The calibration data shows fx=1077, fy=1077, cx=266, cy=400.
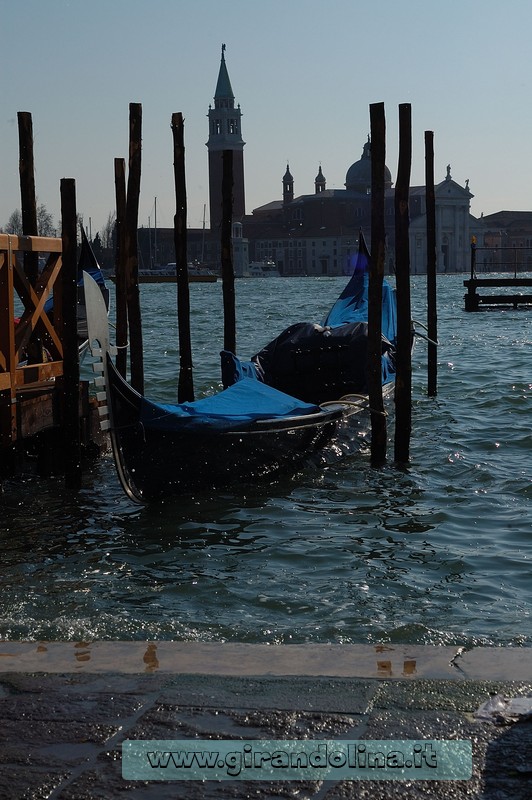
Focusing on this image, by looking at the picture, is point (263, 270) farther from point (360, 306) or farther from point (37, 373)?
point (37, 373)

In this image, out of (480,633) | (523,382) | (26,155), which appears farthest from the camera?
(523,382)

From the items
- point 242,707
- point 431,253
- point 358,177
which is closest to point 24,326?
point 242,707

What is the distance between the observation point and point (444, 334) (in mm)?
21969

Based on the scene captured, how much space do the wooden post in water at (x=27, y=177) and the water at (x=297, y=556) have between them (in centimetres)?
174

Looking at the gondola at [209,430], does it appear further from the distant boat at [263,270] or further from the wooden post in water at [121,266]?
the distant boat at [263,270]

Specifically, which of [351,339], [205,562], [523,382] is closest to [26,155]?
[351,339]

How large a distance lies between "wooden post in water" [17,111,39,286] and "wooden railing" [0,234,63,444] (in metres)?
0.70

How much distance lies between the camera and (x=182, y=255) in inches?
354

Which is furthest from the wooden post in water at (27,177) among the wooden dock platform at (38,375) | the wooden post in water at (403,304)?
the wooden post in water at (403,304)

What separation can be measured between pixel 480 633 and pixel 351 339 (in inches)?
213

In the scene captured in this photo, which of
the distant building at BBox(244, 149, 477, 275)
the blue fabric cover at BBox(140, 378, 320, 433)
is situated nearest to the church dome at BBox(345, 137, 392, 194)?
the distant building at BBox(244, 149, 477, 275)

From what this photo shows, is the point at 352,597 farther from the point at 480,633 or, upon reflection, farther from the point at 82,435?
the point at 82,435

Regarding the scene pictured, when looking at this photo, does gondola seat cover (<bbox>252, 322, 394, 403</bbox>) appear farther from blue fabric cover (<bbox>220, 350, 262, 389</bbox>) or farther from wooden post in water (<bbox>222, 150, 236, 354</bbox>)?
blue fabric cover (<bbox>220, 350, 262, 389</bbox>)

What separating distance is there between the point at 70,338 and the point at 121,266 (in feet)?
8.82
